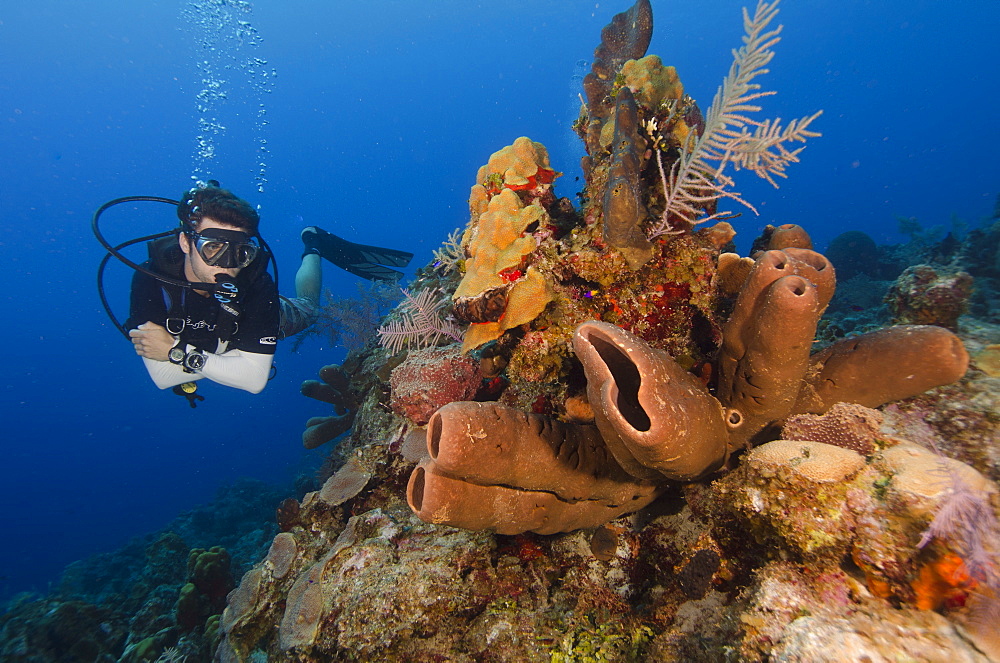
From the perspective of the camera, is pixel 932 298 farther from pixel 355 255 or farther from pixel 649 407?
pixel 355 255

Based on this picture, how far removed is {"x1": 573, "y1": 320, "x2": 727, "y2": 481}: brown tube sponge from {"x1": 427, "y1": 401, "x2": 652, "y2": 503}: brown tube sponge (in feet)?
1.07

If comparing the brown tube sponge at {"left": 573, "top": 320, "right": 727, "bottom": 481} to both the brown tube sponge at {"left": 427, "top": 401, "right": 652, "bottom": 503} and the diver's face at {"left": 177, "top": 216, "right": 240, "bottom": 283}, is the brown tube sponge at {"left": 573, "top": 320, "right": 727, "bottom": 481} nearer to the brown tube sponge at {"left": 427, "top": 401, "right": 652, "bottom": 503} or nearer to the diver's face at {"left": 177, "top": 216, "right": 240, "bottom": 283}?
the brown tube sponge at {"left": 427, "top": 401, "right": 652, "bottom": 503}

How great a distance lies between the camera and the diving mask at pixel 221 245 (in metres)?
4.76

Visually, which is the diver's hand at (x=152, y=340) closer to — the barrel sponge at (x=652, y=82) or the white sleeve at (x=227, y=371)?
the white sleeve at (x=227, y=371)

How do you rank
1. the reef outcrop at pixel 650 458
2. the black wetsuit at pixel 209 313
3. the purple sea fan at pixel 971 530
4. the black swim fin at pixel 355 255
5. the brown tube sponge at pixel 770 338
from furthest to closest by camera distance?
the black swim fin at pixel 355 255, the black wetsuit at pixel 209 313, the brown tube sponge at pixel 770 338, the reef outcrop at pixel 650 458, the purple sea fan at pixel 971 530

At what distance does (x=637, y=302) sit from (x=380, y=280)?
811 centimetres

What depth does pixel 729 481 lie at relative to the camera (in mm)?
2047

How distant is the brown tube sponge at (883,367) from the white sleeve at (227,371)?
5.53m

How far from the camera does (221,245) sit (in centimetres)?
479

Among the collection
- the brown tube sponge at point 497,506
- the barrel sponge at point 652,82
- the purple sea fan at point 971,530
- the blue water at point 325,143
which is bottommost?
the brown tube sponge at point 497,506

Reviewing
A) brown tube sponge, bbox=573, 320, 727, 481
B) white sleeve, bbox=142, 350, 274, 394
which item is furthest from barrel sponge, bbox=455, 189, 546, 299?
white sleeve, bbox=142, 350, 274, 394

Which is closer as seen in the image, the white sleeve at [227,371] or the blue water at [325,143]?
the white sleeve at [227,371]

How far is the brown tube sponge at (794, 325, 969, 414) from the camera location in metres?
1.95

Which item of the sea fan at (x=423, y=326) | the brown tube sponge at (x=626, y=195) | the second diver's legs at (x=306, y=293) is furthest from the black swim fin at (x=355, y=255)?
the brown tube sponge at (x=626, y=195)
